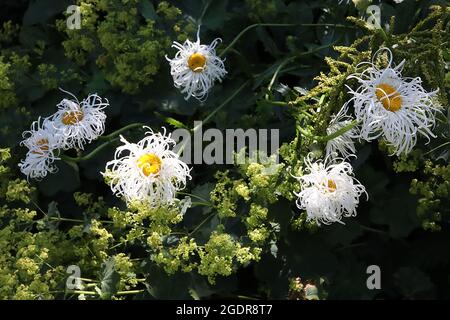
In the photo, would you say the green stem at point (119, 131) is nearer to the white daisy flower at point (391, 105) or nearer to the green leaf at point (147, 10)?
the green leaf at point (147, 10)

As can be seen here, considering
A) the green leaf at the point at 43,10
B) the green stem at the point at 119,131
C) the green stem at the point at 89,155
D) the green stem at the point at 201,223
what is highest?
the green leaf at the point at 43,10

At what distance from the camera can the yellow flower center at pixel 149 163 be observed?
61.5 inches

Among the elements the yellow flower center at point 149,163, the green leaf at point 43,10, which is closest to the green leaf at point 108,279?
the yellow flower center at point 149,163

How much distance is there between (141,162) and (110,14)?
57 cm

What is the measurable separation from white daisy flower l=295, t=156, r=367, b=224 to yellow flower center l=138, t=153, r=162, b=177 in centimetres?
27

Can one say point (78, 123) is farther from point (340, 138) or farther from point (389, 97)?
point (389, 97)

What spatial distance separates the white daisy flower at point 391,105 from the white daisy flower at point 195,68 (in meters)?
0.47

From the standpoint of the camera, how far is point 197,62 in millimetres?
1854

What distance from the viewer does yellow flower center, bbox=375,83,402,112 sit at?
146 centimetres

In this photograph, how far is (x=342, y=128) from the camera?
1521 millimetres

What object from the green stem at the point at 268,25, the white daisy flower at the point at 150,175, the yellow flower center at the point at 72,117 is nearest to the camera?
the white daisy flower at the point at 150,175

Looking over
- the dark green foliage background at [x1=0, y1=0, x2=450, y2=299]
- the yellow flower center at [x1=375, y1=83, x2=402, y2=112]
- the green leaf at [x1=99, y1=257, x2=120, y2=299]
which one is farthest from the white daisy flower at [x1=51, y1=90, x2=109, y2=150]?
the yellow flower center at [x1=375, y1=83, x2=402, y2=112]

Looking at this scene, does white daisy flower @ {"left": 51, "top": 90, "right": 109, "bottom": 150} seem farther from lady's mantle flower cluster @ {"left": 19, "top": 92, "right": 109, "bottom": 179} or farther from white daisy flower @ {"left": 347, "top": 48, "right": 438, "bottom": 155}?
white daisy flower @ {"left": 347, "top": 48, "right": 438, "bottom": 155}
